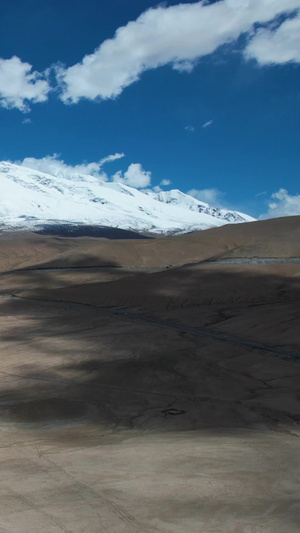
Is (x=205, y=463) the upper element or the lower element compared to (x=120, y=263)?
lower

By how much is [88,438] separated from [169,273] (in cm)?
4328

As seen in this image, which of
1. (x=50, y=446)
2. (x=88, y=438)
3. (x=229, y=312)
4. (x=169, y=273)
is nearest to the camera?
(x=50, y=446)

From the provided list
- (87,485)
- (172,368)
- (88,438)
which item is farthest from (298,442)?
(172,368)

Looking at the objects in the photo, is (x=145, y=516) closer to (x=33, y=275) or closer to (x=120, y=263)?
(x=33, y=275)

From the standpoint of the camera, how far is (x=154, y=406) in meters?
19.0

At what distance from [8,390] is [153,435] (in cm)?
761

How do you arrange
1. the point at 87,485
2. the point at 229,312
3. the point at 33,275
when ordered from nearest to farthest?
the point at 87,485
the point at 229,312
the point at 33,275

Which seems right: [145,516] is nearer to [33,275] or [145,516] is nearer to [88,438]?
[88,438]

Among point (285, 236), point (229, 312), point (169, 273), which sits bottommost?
point (229, 312)

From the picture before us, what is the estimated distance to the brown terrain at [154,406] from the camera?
357 inches

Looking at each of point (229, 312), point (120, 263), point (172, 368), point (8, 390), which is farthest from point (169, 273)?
point (8, 390)

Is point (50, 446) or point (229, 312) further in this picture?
point (229, 312)

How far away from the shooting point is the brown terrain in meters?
9.06

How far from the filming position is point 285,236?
3059 inches
